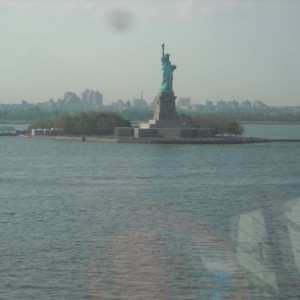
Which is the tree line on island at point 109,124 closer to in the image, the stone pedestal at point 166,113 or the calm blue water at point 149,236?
the stone pedestal at point 166,113

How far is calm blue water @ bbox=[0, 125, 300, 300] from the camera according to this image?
23.7 feet

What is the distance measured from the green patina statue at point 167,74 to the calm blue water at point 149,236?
14.9 metres

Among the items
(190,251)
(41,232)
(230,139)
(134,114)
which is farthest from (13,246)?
(134,114)

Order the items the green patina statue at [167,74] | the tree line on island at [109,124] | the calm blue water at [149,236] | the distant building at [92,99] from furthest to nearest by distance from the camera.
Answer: the distant building at [92,99] < the tree line on island at [109,124] < the green patina statue at [167,74] < the calm blue water at [149,236]

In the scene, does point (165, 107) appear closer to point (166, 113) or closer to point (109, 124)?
point (166, 113)

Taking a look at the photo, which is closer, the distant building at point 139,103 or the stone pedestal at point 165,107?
the stone pedestal at point 165,107

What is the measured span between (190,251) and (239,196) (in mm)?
4987

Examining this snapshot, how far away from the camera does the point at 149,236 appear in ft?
30.4

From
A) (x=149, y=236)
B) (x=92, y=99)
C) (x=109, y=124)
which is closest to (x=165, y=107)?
(x=109, y=124)

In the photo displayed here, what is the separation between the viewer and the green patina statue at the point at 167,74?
106ft

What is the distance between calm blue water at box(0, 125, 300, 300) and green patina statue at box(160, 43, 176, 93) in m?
14.9

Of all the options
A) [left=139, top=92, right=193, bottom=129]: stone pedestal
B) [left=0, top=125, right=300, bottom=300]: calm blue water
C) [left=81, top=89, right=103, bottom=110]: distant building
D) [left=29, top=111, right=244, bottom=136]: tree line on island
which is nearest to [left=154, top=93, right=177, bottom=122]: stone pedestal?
[left=139, top=92, right=193, bottom=129]: stone pedestal

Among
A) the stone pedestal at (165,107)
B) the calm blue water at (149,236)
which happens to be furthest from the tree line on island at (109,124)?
the calm blue water at (149,236)

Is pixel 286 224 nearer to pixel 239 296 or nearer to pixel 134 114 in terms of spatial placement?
pixel 239 296
